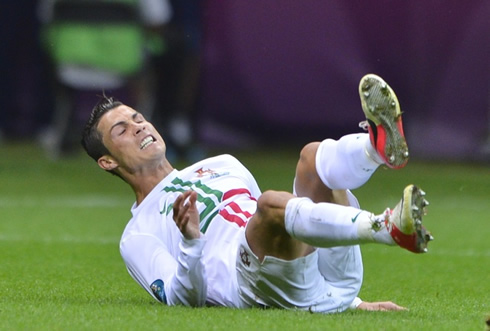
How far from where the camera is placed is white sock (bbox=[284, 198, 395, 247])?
3.98 metres

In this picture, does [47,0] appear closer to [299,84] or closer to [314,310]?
[299,84]

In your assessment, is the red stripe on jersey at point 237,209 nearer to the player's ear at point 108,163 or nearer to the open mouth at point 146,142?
the open mouth at point 146,142

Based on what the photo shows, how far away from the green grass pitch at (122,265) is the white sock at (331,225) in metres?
0.32

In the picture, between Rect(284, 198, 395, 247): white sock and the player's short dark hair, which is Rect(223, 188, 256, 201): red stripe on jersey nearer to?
the player's short dark hair

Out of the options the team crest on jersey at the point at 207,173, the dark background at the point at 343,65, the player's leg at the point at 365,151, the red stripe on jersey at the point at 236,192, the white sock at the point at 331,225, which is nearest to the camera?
the white sock at the point at 331,225

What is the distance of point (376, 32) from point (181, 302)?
8.89m

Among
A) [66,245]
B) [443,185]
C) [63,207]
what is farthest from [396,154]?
[443,185]

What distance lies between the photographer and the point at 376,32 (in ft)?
43.0

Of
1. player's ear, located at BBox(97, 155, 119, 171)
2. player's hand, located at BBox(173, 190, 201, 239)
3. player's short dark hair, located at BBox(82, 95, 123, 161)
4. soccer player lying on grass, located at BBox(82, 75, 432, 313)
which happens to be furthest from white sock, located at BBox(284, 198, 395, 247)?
player's short dark hair, located at BBox(82, 95, 123, 161)

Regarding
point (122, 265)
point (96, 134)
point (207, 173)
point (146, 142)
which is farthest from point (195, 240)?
point (122, 265)

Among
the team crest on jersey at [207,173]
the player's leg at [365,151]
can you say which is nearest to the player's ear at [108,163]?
the team crest on jersey at [207,173]

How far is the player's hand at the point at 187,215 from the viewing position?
172 inches

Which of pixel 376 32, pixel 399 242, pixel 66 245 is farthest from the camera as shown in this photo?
pixel 376 32

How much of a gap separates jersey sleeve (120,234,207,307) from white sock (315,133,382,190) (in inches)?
22.4
